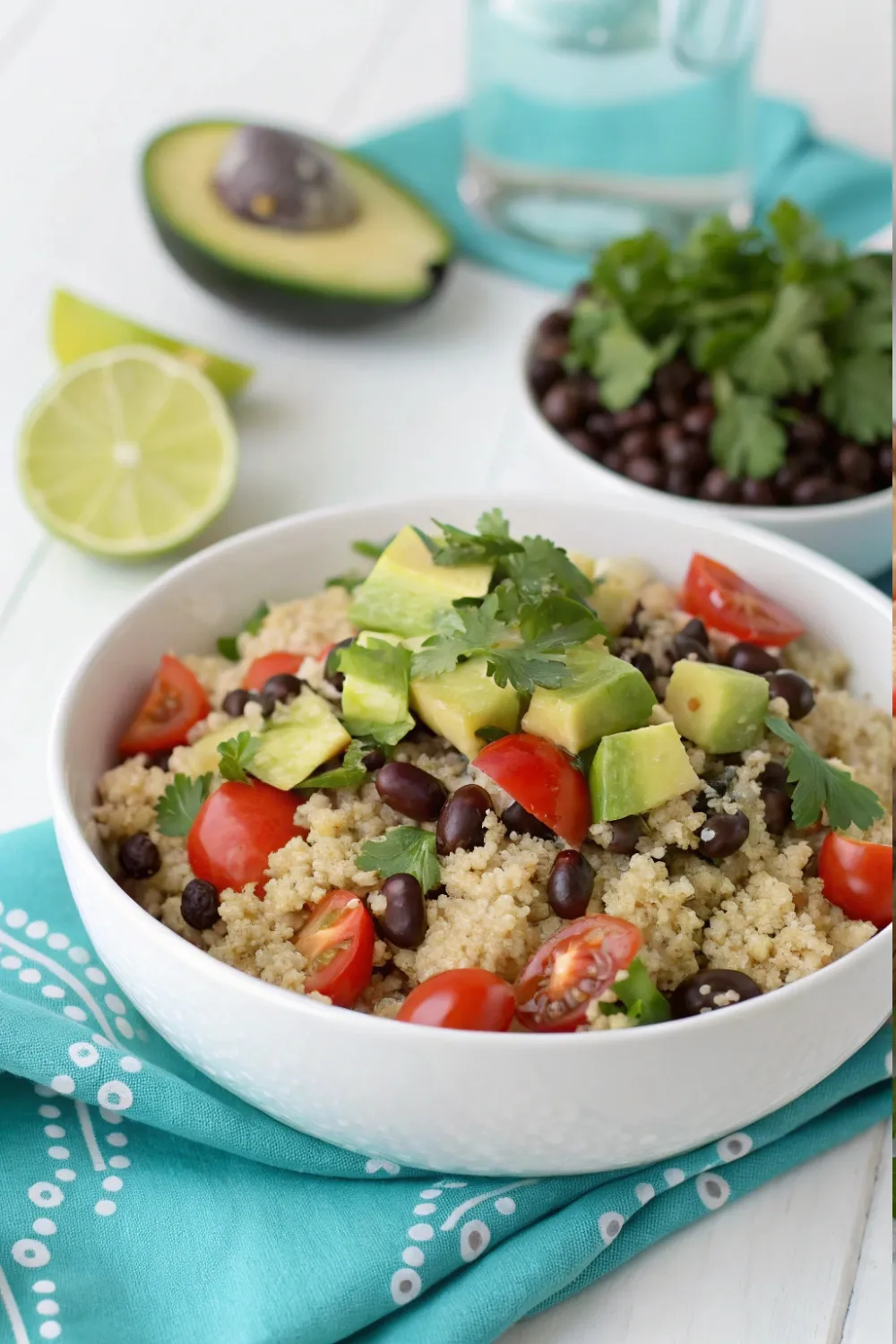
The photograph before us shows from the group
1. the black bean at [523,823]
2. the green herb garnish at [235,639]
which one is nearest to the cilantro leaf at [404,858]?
the black bean at [523,823]

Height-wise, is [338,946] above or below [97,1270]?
above

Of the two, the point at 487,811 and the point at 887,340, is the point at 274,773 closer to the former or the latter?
the point at 487,811

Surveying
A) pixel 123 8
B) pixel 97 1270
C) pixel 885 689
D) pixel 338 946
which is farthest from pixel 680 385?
pixel 123 8

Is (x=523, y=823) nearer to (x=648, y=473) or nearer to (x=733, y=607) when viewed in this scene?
(x=733, y=607)

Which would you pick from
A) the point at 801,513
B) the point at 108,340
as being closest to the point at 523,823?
the point at 801,513

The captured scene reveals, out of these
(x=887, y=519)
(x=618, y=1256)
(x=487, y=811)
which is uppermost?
(x=487, y=811)

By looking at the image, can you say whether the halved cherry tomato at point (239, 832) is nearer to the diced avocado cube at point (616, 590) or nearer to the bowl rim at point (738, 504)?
the diced avocado cube at point (616, 590)

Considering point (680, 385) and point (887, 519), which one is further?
point (680, 385)
